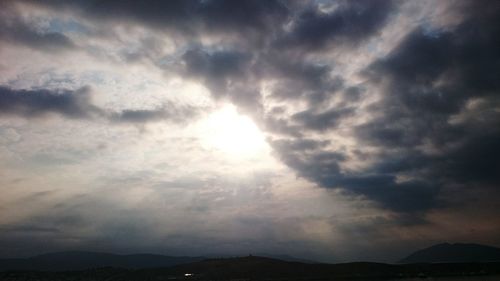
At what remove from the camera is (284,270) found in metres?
170

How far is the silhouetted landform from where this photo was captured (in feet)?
541

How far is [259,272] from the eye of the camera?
167 m

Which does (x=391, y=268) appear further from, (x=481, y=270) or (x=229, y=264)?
(x=229, y=264)

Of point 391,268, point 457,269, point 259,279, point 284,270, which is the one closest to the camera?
point 259,279

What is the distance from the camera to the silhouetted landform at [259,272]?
541 ft

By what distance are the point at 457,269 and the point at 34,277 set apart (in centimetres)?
20691

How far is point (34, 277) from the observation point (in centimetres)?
18275

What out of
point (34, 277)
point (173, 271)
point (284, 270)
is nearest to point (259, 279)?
point (284, 270)

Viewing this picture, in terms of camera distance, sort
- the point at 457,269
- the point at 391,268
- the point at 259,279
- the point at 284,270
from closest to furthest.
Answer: the point at 259,279 → the point at 284,270 → the point at 391,268 → the point at 457,269

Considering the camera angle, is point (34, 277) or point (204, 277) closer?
point (204, 277)

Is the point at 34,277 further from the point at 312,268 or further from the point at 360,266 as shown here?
the point at 360,266

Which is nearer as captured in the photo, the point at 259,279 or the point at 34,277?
the point at 259,279

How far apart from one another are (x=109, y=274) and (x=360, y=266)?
116805 millimetres

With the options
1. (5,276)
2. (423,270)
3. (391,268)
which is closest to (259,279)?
(391,268)
